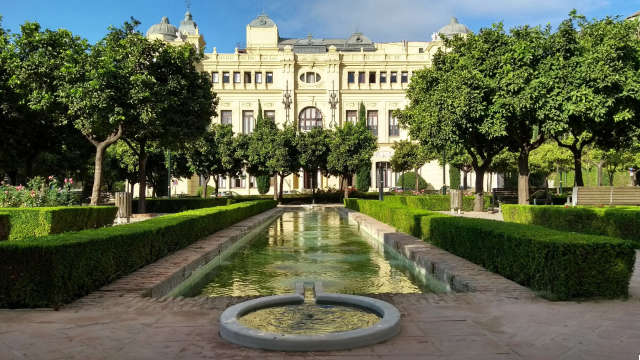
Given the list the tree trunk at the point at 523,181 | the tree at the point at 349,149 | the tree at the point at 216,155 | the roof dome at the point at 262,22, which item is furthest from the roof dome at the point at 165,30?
the tree trunk at the point at 523,181

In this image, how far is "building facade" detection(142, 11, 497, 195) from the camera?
47781mm

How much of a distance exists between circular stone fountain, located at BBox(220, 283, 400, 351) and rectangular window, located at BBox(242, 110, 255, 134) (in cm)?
4407

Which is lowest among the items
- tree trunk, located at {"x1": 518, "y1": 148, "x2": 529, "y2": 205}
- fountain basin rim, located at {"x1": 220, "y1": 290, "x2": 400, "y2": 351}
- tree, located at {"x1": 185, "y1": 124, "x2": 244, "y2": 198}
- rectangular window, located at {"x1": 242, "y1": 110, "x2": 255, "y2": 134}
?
fountain basin rim, located at {"x1": 220, "y1": 290, "x2": 400, "y2": 351}

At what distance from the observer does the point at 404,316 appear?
4.64 metres

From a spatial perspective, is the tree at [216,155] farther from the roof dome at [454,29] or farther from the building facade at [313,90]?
the roof dome at [454,29]

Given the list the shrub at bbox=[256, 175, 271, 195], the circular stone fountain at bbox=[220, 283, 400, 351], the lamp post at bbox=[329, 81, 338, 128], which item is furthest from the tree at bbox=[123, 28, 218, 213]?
the lamp post at bbox=[329, 81, 338, 128]

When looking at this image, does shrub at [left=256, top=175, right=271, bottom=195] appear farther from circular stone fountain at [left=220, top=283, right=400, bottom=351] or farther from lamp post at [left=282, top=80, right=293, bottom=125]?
circular stone fountain at [left=220, top=283, right=400, bottom=351]

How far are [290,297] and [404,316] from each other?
120 cm

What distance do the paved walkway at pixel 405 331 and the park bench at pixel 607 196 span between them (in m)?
11.9

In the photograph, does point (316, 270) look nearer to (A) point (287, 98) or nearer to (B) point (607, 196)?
(B) point (607, 196)

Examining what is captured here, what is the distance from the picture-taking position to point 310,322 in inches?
176

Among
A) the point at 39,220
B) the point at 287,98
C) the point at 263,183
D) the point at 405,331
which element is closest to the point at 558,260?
the point at 405,331

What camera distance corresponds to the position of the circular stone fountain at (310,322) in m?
3.65

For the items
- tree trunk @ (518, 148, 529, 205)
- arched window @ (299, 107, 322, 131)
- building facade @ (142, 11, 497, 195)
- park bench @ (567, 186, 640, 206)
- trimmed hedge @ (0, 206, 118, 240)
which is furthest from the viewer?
arched window @ (299, 107, 322, 131)
